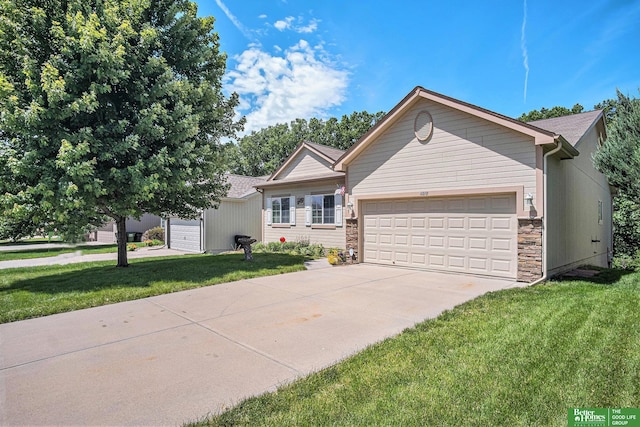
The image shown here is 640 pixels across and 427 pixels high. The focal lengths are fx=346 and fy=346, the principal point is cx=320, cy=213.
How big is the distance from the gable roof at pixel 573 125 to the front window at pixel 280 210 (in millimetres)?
9882

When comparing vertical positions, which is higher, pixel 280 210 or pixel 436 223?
pixel 280 210

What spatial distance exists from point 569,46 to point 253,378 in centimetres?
1396

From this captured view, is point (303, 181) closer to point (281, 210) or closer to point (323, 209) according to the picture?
point (323, 209)

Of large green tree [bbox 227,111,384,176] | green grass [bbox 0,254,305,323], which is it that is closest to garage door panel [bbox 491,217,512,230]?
green grass [bbox 0,254,305,323]

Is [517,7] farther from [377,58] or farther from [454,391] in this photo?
[454,391]

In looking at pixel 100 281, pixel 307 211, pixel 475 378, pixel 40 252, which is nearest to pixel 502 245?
pixel 475 378

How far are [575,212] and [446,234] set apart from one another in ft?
13.6

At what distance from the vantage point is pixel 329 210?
14.0 m

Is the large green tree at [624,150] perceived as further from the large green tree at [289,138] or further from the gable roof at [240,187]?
the large green tree at [289,138]

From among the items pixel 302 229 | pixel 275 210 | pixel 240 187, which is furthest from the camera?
pixel 240 187

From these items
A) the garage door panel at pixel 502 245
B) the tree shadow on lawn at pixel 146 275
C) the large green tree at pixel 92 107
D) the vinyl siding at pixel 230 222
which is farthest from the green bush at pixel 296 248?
the garage door panel at pixel 502 245

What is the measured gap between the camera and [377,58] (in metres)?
14.4

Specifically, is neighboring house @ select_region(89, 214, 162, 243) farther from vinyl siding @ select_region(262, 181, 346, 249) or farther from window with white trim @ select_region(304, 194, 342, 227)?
window with white trim @ select_region(304, 194, 342, 227)

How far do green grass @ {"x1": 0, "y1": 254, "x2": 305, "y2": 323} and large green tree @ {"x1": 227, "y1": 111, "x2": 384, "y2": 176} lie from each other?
24.9 m
